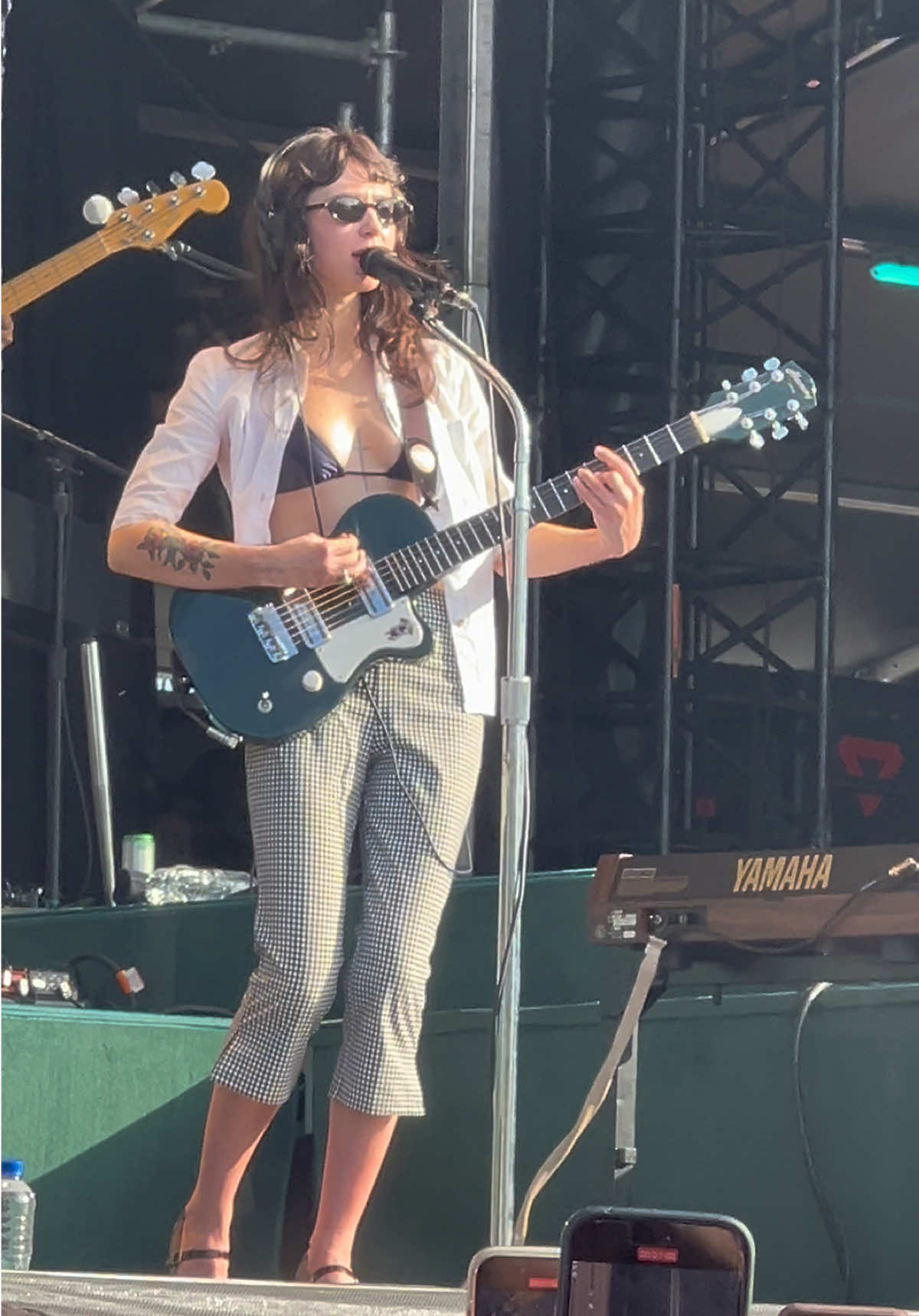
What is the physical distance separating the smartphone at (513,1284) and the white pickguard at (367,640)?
1315mm

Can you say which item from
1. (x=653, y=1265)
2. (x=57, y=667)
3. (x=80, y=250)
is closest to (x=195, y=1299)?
(x=653, y=1265)

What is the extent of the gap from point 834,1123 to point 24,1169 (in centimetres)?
122

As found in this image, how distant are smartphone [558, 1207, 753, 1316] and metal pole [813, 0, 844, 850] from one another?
4.78m

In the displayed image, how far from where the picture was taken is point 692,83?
6457 mm

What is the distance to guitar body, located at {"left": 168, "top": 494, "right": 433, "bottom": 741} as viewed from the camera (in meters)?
2.82

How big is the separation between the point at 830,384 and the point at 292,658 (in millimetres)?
3815

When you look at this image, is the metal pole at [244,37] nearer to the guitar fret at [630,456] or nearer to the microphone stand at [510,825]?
the guitar fret at [630,456]

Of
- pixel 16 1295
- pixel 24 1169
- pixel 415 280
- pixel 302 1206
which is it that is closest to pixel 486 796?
pixel 302 1206

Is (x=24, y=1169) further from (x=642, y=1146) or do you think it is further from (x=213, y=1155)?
(x=642, y=1146)

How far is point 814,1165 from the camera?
303 centimetres

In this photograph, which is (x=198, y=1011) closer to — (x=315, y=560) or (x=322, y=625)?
(x=322, y=625)

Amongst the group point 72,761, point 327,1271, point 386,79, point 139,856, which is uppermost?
point 386,79

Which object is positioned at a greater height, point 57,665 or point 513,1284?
point 57,665

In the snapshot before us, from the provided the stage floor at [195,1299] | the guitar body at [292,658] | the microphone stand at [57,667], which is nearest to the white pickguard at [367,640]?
the guitar body at [292,658]
